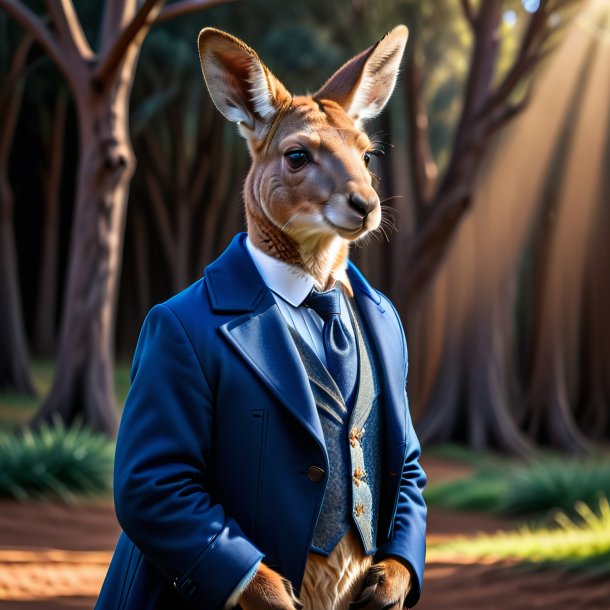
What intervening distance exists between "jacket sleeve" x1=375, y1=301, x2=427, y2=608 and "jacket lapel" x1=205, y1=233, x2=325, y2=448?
389 mm

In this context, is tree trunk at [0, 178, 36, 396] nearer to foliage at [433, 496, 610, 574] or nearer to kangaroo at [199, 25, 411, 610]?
foliage at [433, 496, 610, 574]

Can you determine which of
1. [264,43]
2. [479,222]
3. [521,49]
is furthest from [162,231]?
[521,49]

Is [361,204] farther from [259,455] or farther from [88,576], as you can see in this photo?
[88,576]

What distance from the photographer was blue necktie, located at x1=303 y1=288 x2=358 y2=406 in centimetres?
234

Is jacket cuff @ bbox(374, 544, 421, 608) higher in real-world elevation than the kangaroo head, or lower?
lower

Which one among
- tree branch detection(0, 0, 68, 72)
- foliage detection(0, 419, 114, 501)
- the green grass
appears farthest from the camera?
the green grass

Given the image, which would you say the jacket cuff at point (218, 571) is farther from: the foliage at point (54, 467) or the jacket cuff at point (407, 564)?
the foliage at point (54, 467)

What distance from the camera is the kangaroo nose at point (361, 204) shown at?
7.23ft

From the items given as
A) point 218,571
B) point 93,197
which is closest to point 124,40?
point 93,197

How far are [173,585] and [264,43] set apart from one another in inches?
586

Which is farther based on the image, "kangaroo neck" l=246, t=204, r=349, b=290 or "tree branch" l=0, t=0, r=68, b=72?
"tree branch" l=0, t=0, r=68, b=72

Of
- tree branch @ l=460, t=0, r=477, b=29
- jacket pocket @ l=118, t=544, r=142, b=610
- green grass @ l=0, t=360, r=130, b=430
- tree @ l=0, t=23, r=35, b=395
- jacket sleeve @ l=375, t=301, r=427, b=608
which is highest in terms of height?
tree branch @ l=460, t=0, r=477, b=29

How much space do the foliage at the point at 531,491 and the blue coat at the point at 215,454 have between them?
7.66m

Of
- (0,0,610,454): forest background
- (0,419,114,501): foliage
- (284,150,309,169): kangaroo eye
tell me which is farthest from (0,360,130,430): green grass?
(284,150,309,169): kangaroo eye
